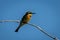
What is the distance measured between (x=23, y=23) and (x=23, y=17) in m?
0.20

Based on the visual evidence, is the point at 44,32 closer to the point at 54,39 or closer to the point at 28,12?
the point at 54,39

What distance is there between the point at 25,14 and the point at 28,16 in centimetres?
10

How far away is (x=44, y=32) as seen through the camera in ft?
7.41

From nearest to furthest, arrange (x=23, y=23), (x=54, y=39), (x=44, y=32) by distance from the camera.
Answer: (x=54, y=39), (x=44, y=32), (x=23, y=23)

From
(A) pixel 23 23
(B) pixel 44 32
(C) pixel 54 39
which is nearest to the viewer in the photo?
(C) pixel 54 39

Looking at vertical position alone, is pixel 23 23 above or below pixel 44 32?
below

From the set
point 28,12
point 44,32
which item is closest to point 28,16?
point 28,12

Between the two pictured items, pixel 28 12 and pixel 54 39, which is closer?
pixel 54 39

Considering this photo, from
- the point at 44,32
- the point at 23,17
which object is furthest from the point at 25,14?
the point at 44,32

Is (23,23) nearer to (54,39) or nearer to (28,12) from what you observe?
(28,12)

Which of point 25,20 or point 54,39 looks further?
point 25,20

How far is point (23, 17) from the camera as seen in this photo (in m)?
4.10

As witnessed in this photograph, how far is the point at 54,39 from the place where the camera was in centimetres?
204

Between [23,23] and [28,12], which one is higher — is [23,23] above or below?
below
